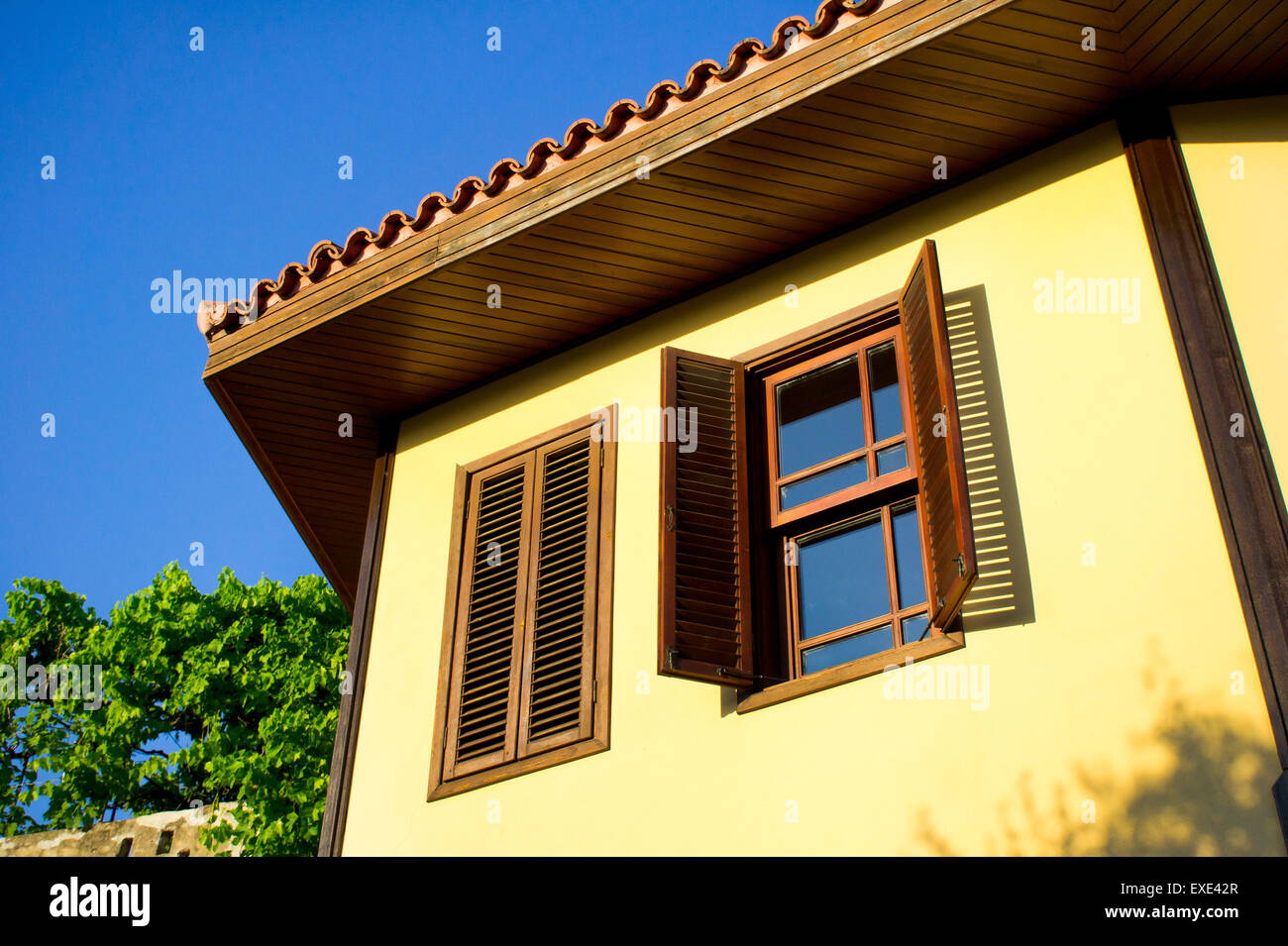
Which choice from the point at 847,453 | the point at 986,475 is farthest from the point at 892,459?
the point at 986,475

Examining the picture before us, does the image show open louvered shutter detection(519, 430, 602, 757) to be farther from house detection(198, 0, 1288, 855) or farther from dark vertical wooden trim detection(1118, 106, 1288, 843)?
dark vertical wooden trim detection(1118, 106, 1288, 843)

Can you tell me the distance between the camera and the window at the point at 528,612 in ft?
20.7

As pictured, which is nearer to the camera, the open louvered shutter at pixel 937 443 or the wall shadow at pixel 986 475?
the open louvered shutter at pixel 937 443

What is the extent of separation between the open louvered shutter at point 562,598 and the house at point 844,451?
0.02 meters

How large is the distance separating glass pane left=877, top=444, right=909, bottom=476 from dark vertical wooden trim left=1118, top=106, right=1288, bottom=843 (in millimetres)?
1215

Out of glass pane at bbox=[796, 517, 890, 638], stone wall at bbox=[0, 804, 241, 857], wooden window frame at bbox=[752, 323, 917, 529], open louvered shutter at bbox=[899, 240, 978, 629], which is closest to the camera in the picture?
open louvered shutter at bbox=[899, 240, 978, 629]

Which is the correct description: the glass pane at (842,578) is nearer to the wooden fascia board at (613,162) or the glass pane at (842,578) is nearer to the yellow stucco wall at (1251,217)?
the yellow stucco wall at (1251,217)

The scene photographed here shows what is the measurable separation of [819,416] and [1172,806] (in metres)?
2.54

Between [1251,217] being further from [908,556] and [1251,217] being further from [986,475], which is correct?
[908,556]

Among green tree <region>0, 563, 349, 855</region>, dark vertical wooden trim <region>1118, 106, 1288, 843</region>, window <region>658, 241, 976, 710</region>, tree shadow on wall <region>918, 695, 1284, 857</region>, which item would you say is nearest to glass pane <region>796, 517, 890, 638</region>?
window <region>658, 241, 976, 710</region>

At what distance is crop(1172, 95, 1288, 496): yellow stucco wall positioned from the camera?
518 cm

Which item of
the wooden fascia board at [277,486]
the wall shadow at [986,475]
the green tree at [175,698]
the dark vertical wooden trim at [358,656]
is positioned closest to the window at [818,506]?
the wall shadow at [986,475]
